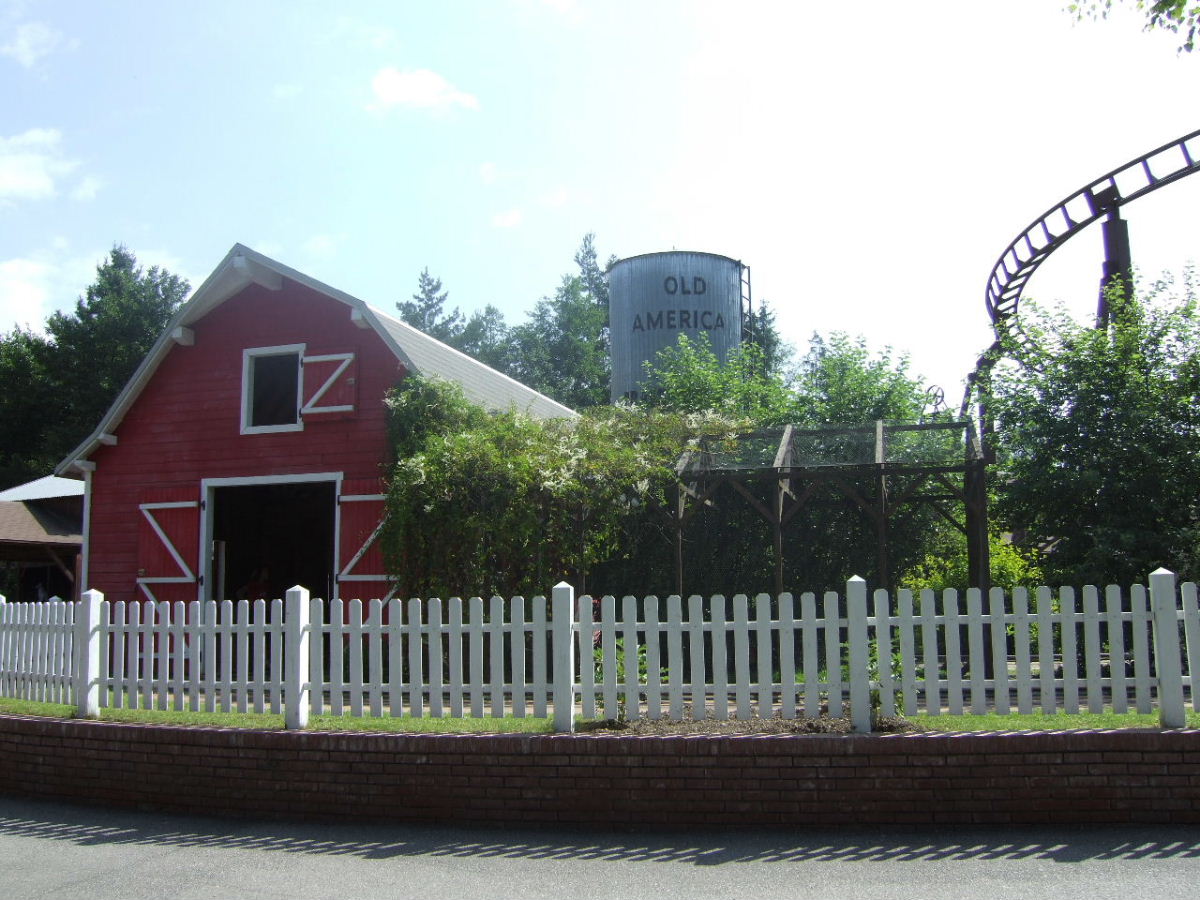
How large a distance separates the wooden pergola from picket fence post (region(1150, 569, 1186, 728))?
195 inches

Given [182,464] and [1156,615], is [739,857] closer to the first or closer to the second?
[1156,615]

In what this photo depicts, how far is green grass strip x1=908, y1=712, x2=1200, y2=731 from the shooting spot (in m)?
6.16

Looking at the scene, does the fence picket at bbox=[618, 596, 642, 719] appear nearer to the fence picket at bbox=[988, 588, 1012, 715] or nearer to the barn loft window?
the fence picket at bbox=[988, 588, 1012, 715]

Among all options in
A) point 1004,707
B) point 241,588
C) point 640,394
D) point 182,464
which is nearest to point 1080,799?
point 1004,707

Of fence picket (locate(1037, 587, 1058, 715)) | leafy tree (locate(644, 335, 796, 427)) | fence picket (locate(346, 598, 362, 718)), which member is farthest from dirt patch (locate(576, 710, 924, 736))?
leafy tree (locate(644, 335, 796, 427))

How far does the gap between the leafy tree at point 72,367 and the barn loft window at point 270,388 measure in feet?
81.5

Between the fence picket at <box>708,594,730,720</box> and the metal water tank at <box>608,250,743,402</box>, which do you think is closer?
the fence picket at <box>708,594,730,720</box>

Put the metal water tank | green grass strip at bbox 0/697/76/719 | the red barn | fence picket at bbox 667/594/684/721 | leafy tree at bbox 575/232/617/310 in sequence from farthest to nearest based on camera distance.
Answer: leafy tree at bbox 575/232/617/310 → the metal water tank → the red barn → green grass strip at bbox 0/697/76/719 → fence picket at bbox 667/594/684/721

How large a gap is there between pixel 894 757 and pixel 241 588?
556 inches

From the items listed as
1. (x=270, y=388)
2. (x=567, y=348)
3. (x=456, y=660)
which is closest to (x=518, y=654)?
(x=456, y=660)

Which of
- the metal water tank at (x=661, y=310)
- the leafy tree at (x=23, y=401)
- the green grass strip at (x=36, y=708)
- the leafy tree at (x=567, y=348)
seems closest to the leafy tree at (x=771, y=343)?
the leafy tree at (x=567, y=348)

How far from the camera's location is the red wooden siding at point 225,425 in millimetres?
14789

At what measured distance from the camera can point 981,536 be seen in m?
11.5

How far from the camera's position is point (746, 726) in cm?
657
